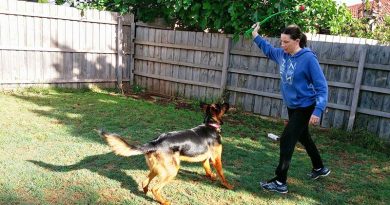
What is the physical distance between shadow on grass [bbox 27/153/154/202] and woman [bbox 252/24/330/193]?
1716 millimetres

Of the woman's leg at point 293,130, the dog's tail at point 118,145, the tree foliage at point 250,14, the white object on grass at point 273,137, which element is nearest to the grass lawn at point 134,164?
the white object on grass at point 273,137

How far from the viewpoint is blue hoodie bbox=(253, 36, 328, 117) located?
4012mm

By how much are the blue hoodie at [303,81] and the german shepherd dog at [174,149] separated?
2.80 feet

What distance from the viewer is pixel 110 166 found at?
4.95 metres

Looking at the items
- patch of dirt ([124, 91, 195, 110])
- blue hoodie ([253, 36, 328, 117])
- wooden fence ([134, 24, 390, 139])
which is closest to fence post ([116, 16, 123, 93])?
wooden fence ([134, 24, 390, 139])

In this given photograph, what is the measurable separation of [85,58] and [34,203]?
24.4ft

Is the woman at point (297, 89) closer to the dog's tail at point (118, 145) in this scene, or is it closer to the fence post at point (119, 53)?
the dog's tail at point (118, 145)

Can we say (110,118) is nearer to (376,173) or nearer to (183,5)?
(183,5)

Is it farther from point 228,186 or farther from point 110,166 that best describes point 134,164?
point 228,186

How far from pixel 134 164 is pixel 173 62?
19.1 ft

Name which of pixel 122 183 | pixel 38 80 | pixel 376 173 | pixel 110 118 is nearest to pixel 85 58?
pixel 38 80

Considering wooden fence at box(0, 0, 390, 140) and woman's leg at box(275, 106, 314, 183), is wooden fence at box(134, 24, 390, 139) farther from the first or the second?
woman's leg at box(275, 106, 314, 183)

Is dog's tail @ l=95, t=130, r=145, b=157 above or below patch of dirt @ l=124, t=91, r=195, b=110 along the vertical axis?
above

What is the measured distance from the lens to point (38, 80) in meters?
9.93
